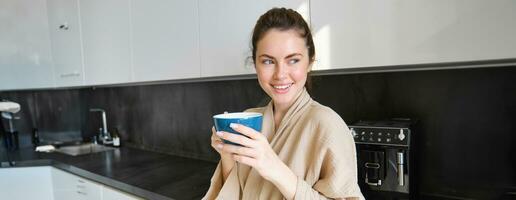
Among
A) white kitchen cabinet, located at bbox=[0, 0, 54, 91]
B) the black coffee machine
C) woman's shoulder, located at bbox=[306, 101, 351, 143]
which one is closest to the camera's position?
woman's shoulder, located at bbox=[306, 101, 351, 143]

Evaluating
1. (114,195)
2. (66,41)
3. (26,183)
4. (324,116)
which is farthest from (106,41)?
(324,116)

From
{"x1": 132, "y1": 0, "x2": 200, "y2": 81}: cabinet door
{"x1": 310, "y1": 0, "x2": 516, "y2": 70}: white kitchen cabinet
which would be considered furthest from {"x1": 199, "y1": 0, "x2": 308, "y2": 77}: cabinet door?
{"x1": 310, "y1": 0, "x2": 516, "y2": 70}: white kitchen cabinet

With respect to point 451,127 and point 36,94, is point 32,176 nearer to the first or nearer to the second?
point 36,94

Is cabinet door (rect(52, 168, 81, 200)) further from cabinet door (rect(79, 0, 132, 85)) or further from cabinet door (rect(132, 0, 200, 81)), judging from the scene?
cabinet door (rect(132, 0, 200, 81))

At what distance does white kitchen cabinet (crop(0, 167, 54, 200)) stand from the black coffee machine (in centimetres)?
195

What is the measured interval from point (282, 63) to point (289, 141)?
172 mm

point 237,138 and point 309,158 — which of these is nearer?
point 237,138

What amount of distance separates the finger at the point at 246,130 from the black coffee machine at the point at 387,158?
568mm

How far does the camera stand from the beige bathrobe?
597 mm

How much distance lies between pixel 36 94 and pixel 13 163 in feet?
2.76

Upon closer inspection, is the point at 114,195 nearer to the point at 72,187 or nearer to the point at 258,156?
the point at 72,187

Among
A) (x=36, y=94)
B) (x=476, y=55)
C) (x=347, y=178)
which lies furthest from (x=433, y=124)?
(x=36, y=94)

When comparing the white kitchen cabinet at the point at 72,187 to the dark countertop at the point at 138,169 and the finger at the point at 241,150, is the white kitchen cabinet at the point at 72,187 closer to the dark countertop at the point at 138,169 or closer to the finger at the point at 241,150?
the dark countertop at the point at 138,169

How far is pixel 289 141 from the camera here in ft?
2.21
